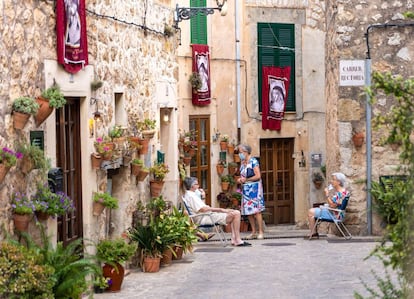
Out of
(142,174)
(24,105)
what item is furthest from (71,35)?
(142,174)

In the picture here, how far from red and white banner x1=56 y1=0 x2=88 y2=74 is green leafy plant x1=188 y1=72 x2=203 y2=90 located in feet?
35.8

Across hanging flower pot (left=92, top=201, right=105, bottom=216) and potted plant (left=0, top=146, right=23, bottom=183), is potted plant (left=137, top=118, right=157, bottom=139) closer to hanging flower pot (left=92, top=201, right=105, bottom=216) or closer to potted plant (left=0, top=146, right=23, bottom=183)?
hanging flower pot (left=92, top=201, right=105, bottom=216)

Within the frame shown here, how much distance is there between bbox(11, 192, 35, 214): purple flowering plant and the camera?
8.99 metres

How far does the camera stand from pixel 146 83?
48.0 feet

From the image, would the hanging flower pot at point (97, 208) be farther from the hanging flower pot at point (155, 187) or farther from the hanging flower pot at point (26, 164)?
the hanging flower pot at point (155, 187)

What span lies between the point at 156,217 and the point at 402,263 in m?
9.06

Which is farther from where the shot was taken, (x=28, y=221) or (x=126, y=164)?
(x=126, y=164)

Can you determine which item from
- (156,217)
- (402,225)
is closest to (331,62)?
(156,217)

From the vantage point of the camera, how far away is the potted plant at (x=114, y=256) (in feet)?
37.7

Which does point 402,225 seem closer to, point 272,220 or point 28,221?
point 28,221

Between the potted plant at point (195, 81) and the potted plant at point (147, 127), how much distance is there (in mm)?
→ 7514

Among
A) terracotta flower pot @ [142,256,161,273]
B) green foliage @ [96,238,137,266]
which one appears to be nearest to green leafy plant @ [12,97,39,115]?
green foliage @ [96,238,137,266]

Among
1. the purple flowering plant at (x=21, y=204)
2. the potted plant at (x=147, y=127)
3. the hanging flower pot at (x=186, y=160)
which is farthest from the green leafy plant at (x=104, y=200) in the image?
the hanging flower pot at (x=186, y=160)

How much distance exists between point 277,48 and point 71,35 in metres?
14.3
